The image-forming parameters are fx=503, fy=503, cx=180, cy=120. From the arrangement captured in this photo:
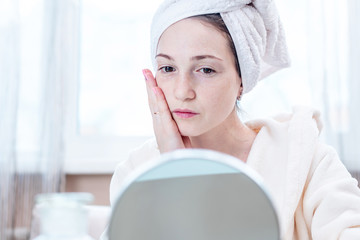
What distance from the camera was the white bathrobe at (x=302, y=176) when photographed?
0.99 m

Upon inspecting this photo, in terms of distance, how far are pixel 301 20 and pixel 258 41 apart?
1392mm

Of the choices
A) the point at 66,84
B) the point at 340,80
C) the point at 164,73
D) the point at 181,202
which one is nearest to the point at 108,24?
the point at 66,84

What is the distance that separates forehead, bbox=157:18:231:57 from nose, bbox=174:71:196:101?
55 mm

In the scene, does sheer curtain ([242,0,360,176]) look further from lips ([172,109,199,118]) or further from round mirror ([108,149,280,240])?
round mirror ([108,149,280,240])

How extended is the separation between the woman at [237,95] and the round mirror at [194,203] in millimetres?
592

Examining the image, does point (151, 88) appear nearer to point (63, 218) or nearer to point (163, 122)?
point (163, 122)

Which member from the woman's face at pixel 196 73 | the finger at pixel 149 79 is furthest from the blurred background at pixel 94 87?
the woman's face at pixel 196 73

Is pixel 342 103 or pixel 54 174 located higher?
pixel 342 103

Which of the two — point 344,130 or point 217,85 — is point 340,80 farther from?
point 217,85

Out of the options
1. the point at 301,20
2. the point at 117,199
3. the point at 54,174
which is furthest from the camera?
the point at 301,20

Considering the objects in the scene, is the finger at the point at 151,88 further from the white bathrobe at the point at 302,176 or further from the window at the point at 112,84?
the window at the point at 112,84

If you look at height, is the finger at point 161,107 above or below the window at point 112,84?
below

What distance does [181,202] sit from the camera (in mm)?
440

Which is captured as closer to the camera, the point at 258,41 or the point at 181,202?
the point at 181,202
